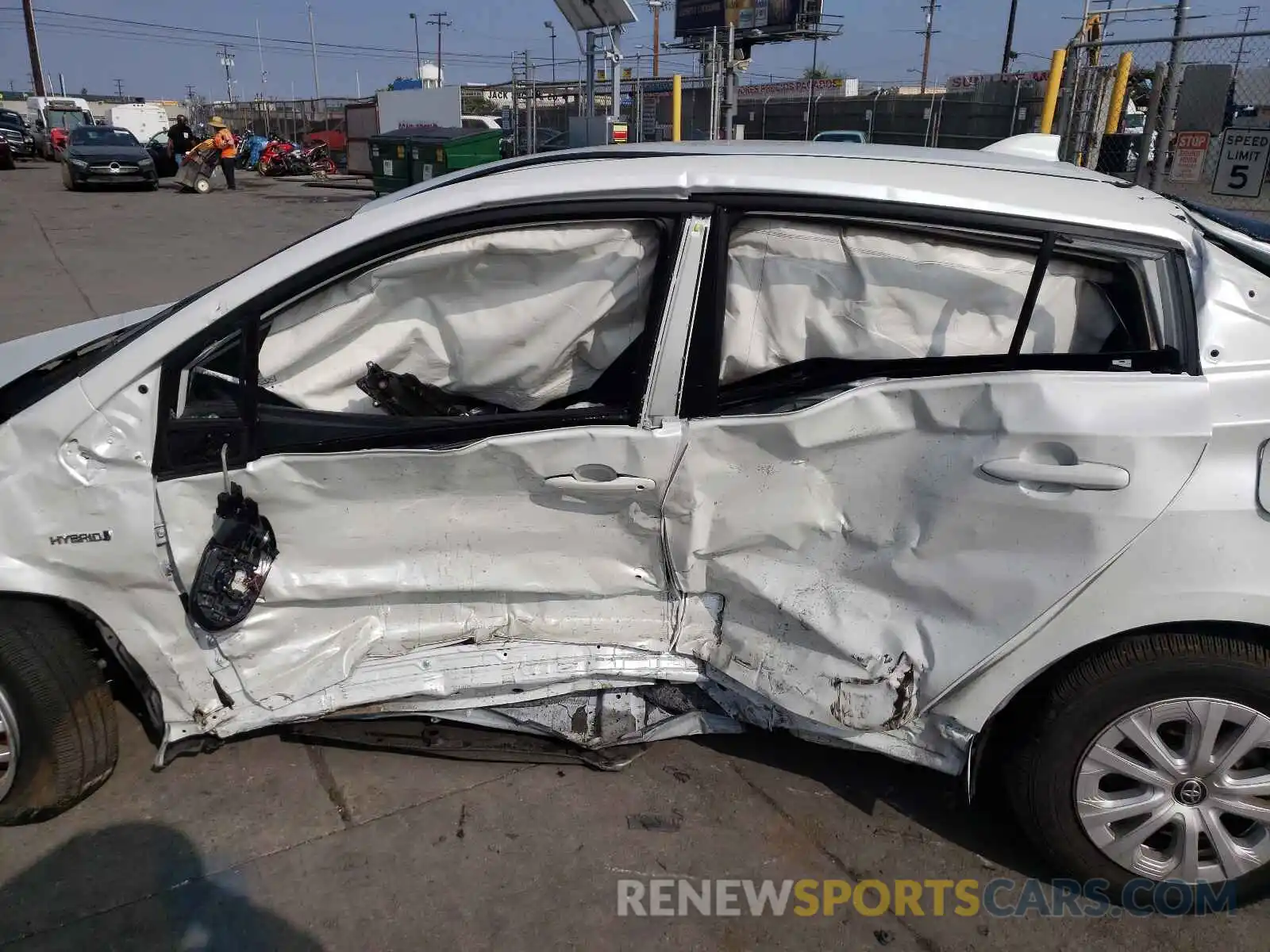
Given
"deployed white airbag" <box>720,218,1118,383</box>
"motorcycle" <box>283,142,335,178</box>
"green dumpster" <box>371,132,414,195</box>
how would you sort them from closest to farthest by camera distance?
"deployed white airbag" <box>720,218,1118,383</box>
"green dumpster" <box>371,132,414,195</box>
"motorcycle" <box>283,142,335,178</box>

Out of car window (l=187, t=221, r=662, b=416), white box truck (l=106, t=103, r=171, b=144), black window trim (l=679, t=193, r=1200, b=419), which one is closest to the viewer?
black window trim (l=679, t=193, r=1200, b=419)

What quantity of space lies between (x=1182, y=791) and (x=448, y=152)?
1588cm

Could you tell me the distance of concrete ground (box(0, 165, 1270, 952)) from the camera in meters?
2.29

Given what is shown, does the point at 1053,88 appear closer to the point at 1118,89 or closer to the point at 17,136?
the point at 1118,89

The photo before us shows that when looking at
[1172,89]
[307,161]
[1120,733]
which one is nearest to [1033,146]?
[1120,733]

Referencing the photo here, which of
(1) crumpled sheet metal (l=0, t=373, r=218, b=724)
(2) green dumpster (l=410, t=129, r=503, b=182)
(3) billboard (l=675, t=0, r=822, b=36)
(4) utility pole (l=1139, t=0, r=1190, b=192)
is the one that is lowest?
(1) crumpled sheet metal (l=0, t=373, r=218, b=724)

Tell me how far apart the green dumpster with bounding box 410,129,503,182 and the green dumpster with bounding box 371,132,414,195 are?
18cm

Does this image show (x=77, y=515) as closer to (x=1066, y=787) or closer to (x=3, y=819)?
(x=3, y=819)

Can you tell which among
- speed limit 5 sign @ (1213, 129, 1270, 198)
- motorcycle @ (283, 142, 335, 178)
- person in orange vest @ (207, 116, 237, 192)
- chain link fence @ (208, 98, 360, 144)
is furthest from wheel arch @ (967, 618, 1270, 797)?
chain link fence @ (208, 98, 360, 144)

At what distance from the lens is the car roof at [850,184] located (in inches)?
89.7

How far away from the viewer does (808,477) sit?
7.75ft

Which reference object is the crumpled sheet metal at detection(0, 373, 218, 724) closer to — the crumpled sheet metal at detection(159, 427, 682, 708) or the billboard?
the crumpled sheet metal at detection(159, 427, 682, 708)

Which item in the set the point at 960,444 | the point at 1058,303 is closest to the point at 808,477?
the point at 960,444

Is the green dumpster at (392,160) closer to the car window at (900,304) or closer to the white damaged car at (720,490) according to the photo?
the white damaged car at (720,490)
